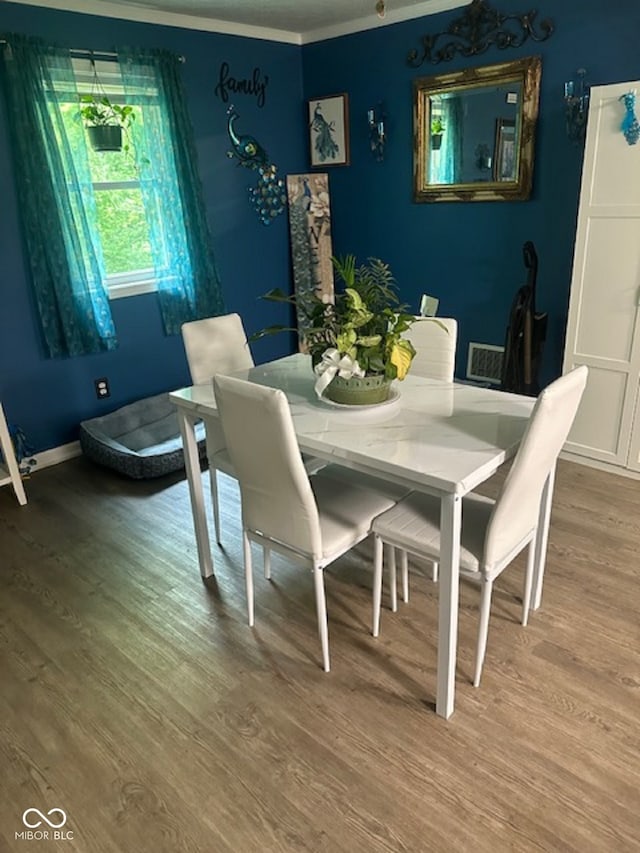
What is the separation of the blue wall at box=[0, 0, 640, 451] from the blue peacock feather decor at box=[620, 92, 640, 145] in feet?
1.80

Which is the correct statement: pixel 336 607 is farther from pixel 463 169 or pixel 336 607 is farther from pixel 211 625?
pixel 463 169

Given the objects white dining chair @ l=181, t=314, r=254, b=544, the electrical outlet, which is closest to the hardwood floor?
white dining chair @ l=181, t=314, r=254, b=544

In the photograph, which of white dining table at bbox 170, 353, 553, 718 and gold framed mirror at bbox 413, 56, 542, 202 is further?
gold framed mirror at bbox 413, 56, 542, 202

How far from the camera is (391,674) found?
6.86 feet

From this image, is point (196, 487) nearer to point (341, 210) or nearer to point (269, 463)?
point (269, 463)

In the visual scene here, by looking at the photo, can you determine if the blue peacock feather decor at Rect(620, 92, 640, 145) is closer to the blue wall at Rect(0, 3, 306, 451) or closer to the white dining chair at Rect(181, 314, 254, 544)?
the white dining chair at Rect(181, 314, 254, 544)

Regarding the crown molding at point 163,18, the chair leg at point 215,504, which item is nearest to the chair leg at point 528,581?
the chair leg at point 215,504

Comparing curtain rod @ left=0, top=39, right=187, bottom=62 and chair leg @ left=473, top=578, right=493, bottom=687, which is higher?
curtain rod @ left=0, top=39, right=187, bottom=62

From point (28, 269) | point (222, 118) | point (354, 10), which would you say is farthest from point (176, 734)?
point (354, 10)

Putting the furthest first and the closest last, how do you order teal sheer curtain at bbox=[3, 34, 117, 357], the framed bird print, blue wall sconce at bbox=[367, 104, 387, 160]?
the framed bird print, blue wall sconce at bbox=[367, 104, 387, 160], teal sheer curtain at bbox=[3, 34, 117, 357]

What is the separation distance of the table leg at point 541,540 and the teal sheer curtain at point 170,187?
9.25ft

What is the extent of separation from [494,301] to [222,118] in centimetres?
222

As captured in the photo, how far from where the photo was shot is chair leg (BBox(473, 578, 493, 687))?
1901mm

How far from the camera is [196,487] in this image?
8.33 feet
